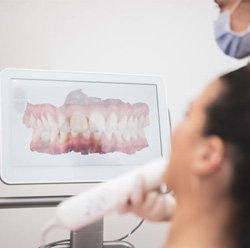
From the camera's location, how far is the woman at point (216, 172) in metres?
0.56

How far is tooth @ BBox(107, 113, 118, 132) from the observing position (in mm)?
1157

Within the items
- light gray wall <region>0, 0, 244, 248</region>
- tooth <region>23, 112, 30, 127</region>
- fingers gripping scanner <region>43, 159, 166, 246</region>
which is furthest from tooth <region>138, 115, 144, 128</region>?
fingers gripping scanner <region>43, 159, 166, 246</region>

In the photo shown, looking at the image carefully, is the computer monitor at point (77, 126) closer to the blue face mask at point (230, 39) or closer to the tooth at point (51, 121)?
the tooth at point (51, 121)

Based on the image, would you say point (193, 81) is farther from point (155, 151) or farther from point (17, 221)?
point (17, 221)

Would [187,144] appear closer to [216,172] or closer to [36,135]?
[216,172]

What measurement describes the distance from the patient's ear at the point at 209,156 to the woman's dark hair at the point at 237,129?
11 mm

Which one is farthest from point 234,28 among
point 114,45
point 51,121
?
point 114,45

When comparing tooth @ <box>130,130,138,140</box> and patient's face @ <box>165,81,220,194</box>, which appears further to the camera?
tooth @ <box>130,130,138,140</box>

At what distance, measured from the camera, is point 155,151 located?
118cm

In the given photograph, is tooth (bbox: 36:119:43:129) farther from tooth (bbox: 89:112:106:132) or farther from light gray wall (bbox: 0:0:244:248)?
light gray wall (bbox: 0:0:244:248)

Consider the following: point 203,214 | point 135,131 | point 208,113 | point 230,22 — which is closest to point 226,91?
point 208,113

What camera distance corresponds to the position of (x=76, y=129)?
113 cm

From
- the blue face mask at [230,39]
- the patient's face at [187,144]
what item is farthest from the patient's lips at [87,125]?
the patient's face at [187,144]

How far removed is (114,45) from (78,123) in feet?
1.95
